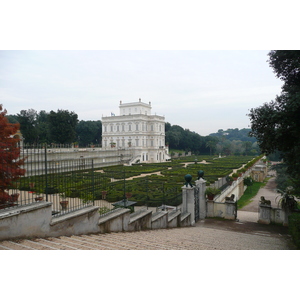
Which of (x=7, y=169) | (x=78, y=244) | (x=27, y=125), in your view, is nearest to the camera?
(x=78, y=244)

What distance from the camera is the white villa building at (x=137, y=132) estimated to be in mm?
47719

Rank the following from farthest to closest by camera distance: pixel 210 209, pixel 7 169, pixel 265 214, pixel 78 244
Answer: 1. pixel 210 209
2. pixel 265 214
3. pixel 7 169
4. pixel 78 244

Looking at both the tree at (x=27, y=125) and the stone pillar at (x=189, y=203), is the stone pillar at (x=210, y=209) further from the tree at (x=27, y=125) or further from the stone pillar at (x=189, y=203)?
the tree at (x=27, y=125)

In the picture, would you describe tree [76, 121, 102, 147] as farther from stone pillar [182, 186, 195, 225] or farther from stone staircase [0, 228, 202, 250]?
stone staircase [0, 228, 202, 250]

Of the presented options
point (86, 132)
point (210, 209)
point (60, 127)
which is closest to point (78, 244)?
point (210, 209)

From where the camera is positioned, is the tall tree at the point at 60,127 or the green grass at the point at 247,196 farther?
the tall tree at the point at 60,127

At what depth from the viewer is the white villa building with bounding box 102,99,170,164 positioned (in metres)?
47.7

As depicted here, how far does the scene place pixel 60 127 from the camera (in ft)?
132

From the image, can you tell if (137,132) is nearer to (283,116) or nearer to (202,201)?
(202,201)

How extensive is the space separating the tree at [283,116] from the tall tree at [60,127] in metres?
36.8

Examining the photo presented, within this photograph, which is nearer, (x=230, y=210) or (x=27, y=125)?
(x=230, y=210)

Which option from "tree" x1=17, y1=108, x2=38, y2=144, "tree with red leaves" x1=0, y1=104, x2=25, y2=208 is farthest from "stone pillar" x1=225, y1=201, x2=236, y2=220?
"tree" x1=17, y1=108, x2=38, y2=144

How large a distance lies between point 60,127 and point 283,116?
1526 inches

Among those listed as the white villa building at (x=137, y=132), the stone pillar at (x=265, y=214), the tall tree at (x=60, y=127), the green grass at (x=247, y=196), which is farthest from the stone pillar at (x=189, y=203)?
→ the white villa building at (x=137, y=132)
